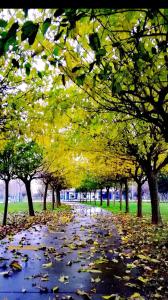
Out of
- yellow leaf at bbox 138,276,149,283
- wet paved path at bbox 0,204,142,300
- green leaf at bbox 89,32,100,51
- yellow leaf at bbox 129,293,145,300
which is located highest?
green leaf at bbox 89,32,100,51

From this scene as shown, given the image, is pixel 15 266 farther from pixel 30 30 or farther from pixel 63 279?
pixel 30 30

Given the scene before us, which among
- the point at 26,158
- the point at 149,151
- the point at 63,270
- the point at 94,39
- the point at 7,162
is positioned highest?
the point at 26,158

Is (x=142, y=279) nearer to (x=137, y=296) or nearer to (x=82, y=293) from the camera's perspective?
(x=137, y=296)

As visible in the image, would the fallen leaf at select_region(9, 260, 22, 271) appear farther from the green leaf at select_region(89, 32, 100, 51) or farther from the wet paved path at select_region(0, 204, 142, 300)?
the green leaf at select_region(89, 32, 100, 51)

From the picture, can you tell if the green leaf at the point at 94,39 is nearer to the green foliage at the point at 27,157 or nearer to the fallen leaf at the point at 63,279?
the fallen leaf at the point at 63,279

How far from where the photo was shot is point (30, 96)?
9141mm

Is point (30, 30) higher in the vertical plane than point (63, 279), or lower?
higher

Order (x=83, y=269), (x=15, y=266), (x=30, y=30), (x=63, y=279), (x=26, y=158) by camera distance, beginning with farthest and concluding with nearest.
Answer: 1. (x=26, y=158)
2. (x=15, y=266)
3. (x=83, y=269)
4. (x=63, y=279)
5. (x=30, y=30)

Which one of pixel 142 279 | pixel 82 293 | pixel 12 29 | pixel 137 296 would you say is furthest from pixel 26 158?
pixel 12 29

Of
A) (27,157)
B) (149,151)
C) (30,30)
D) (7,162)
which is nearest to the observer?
(30,30)

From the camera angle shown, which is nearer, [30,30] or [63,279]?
[30,30]

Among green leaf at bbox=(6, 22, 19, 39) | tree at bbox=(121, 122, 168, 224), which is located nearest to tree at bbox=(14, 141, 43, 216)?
tree at bbox=(121, 122, 168, 224)

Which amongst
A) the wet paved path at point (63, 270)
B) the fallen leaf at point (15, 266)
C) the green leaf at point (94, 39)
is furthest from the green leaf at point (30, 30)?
the fallen leaf at point (15, 266)

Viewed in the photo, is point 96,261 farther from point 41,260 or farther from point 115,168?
point 115,168
